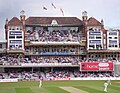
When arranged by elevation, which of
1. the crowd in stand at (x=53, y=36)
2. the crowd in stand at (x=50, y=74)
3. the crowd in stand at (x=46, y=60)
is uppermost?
the crowd in stand at (x=53, y=36)

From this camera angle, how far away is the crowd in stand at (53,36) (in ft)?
261

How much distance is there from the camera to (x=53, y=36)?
266 ft

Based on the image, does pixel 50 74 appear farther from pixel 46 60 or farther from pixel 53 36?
pixel 53 36

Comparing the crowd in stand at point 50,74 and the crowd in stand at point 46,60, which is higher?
the crowd in stand at point 46,60

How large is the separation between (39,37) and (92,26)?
12.7 m

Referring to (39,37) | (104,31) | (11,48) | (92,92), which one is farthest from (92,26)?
(92,92)

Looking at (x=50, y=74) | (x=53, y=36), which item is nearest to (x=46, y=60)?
(x=50, y=74)

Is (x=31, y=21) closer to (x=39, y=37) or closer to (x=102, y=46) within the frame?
(x=39, y=37)

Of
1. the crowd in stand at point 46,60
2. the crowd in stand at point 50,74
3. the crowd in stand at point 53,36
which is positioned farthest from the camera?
the crowd in stand at point 53,36

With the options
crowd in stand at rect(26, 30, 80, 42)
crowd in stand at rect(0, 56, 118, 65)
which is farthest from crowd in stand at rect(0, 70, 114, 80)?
crowd in stand at rect(26, 30, 80, 42)

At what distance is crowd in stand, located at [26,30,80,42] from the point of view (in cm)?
7969

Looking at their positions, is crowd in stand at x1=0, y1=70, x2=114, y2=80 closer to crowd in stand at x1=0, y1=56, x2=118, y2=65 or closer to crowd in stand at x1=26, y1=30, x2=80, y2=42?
crowd in stand at x1=0, y1=56, x2=118, y2=65

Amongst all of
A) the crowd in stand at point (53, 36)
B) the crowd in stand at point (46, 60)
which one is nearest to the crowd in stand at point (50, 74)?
the crowd in stand at point (46, 60)

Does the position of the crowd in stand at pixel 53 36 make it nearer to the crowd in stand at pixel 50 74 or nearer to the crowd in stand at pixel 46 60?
the crowd in stand at pixel 46 60
